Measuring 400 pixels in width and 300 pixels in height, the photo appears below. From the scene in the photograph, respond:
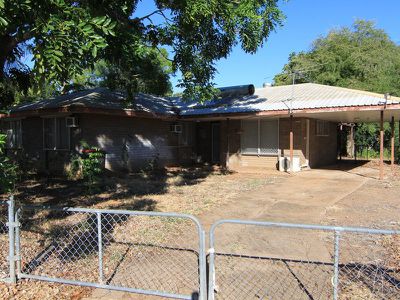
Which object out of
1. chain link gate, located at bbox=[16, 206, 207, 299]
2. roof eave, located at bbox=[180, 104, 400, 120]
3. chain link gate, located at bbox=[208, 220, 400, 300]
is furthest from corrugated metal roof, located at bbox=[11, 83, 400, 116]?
chain link gate, located at bbox=[208, 220, 400, 300]

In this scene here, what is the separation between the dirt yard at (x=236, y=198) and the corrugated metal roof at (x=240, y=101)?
9.19 ft

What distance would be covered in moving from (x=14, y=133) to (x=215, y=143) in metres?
9.61

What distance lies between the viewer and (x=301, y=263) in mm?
4996

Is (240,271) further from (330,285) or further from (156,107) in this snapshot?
(156,107)

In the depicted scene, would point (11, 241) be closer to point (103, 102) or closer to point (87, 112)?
point (87, 112)

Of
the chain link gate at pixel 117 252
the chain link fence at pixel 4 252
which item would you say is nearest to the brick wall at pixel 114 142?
the chain link gate at pixel 117 252

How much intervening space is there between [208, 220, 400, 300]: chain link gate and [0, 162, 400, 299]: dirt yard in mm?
853

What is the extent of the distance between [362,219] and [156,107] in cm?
1238

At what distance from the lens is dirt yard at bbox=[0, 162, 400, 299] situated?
23.4 feet

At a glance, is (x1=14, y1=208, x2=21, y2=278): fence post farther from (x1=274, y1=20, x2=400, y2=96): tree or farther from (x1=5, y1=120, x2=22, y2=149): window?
(x1=274, y1=20, x2=400, y2=96): tree

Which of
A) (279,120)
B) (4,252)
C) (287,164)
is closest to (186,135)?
(279,120)

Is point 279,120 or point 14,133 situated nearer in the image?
point 279,120

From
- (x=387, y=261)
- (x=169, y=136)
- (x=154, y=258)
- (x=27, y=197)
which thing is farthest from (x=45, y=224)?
(x=169, y=136)

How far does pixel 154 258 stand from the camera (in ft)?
17.3
